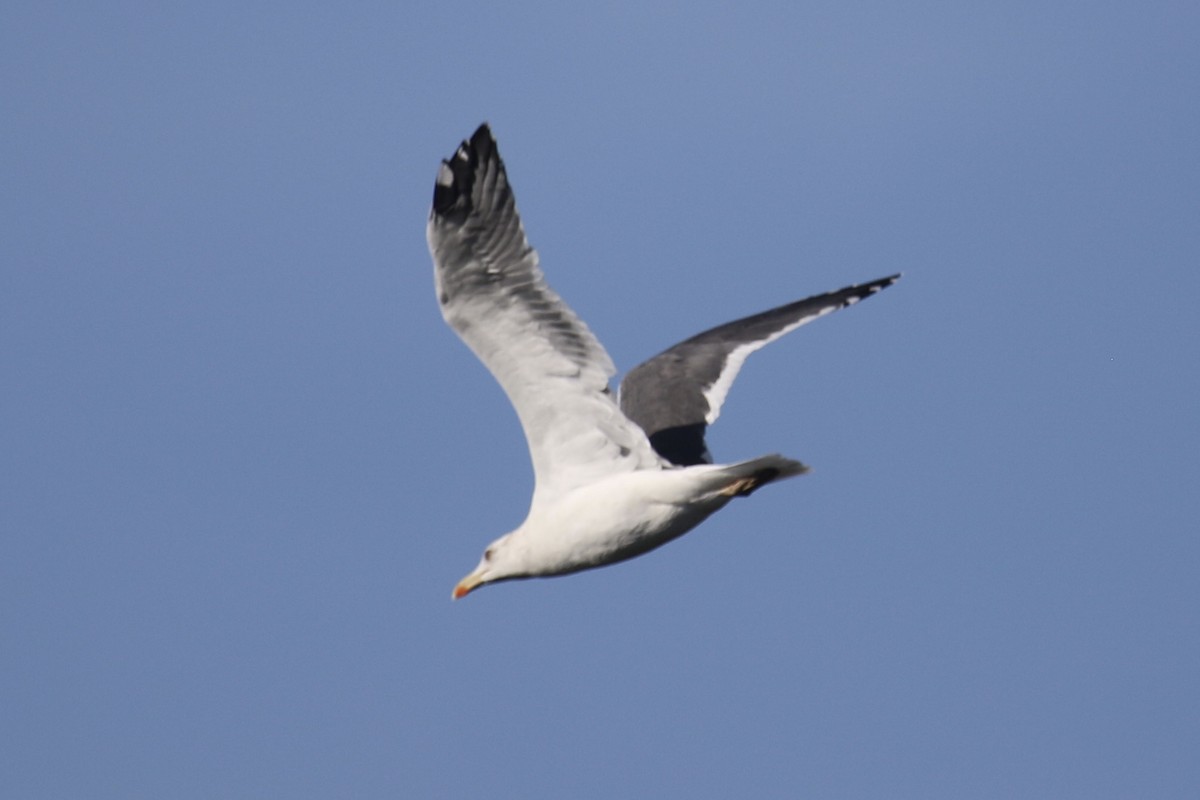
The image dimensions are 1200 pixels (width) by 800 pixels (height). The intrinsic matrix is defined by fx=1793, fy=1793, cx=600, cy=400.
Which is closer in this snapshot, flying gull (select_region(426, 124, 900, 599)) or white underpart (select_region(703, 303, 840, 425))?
flying gull (select_region(426, 124, 900, 599))

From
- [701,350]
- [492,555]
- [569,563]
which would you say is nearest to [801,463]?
[569,563]

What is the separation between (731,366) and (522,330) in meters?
2.59

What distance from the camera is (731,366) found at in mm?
11195

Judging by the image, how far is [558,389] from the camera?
9117mm

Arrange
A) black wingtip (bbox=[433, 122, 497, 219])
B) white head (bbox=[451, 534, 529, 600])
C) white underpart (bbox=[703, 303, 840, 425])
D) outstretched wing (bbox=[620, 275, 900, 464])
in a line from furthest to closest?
white underpart (bbox=[703, 303, 840, 425]), outstretched wing (bbox=[620, 275, 900, 464]), white head (bbox=[451, 534, 529, 600]), black wingtip (bbox=[433, 122, 497, 219])

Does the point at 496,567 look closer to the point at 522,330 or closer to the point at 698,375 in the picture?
the point at 522,330

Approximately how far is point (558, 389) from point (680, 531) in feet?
3.16

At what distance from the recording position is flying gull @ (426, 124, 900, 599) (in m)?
A: 8.73

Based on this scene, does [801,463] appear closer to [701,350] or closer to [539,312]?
[539,312]

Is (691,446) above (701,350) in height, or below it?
below

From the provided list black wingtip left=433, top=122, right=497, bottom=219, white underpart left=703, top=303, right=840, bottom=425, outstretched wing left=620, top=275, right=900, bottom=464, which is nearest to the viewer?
black wingtip left=433, top=122, right=497, bottom=219

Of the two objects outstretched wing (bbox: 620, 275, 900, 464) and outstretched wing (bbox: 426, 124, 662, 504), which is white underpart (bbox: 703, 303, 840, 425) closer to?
outstretched wing (bbox: 620, 275, 900, 464)

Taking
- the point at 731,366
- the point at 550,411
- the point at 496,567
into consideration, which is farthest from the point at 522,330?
the point at 731,366

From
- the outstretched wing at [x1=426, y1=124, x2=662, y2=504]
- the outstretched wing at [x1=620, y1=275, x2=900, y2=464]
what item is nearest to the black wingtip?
the outstretched wing at [x1=426, y1=124, x2=662, y2=504]
